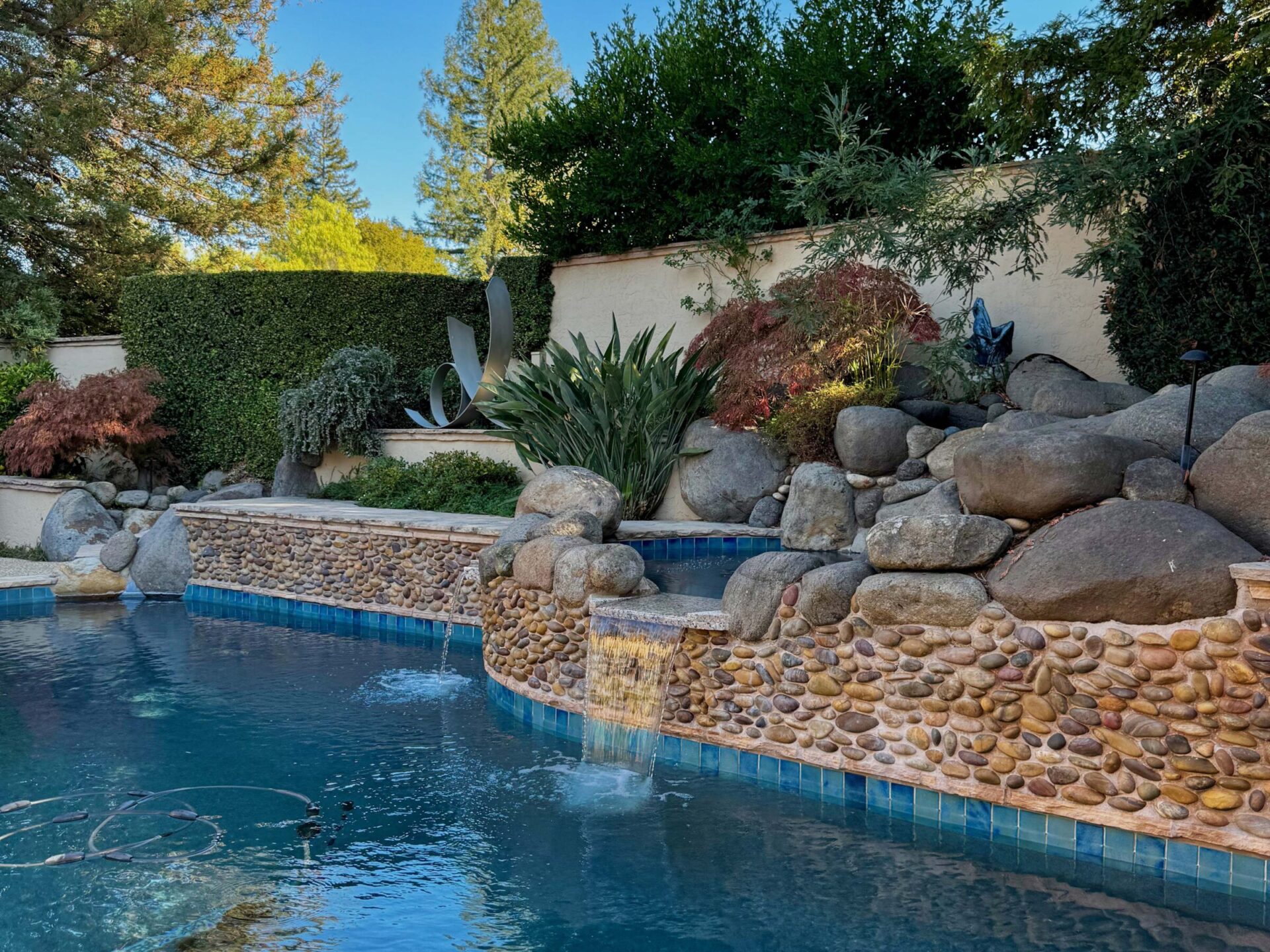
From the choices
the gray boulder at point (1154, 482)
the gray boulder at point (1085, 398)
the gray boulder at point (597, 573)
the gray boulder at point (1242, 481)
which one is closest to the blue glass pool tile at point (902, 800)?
the gray boulder at point (1154, 482)

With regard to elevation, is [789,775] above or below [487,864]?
above

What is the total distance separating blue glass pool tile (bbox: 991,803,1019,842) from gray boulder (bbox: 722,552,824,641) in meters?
1.25

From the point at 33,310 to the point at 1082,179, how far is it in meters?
14.1

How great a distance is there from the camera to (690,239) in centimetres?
1150

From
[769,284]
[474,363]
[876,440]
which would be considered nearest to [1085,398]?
[876,440]

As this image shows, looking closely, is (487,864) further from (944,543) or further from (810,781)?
(944,543)

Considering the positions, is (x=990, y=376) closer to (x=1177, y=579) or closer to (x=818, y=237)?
(x=818, y=237)

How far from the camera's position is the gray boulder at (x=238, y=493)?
11703 mm

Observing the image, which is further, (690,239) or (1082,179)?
(690,239)

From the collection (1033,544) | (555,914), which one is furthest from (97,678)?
(1033,544)

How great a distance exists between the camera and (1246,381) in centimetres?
525

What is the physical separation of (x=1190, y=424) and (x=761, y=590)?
199 cm

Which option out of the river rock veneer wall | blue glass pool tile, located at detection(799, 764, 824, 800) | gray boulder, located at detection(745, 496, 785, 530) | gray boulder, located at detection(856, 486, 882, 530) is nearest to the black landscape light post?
the river rock veneer wall

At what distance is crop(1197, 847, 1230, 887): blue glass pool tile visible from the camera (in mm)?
3439
